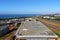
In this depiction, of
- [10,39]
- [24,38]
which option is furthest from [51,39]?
[10,39]

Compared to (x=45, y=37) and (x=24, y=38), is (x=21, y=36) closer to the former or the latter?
(x=24, y=38)

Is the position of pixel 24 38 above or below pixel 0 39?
above

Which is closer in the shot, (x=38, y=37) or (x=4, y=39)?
(x=38, y=37)

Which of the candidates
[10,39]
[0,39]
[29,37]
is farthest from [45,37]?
[0,39]

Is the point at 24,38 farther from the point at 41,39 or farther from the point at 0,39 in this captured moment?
the point at 0,39

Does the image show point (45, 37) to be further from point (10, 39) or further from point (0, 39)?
point (0, 39)

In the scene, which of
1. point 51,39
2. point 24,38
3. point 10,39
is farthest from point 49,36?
point 10,39

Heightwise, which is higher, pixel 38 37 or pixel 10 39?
pixel 38 37

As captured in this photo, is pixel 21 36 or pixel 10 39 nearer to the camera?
pixel 21 36
